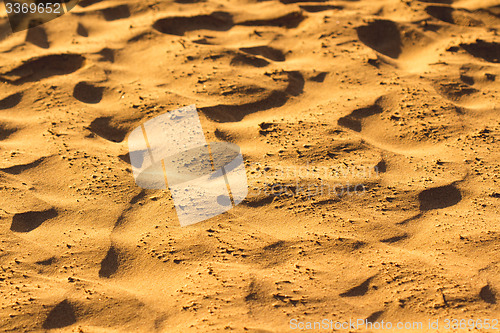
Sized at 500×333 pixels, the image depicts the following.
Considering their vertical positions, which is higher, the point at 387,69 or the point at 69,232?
the point at 387,69

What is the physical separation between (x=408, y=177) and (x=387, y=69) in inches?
30.9

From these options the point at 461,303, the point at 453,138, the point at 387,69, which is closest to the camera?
the point at 461,303

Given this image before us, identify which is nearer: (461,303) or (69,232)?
(461,303)

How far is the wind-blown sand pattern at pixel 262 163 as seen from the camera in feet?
5.18

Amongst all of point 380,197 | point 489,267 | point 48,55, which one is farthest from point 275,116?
→ point 48,55

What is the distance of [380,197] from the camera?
187 cm

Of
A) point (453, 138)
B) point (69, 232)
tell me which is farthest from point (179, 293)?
point (453, 138)

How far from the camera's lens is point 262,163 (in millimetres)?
2010

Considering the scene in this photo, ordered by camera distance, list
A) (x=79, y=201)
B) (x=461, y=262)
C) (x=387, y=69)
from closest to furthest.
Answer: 1. (x=461, y=262)
2. (x=79, y=201)
3. (x=387, y=69)

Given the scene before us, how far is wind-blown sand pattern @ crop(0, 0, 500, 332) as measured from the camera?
158cm

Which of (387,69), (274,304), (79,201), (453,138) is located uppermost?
(387,69)

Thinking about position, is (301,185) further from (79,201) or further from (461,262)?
(79,201)

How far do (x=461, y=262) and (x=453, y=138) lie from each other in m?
0.67

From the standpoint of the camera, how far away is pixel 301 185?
191 centimetres
